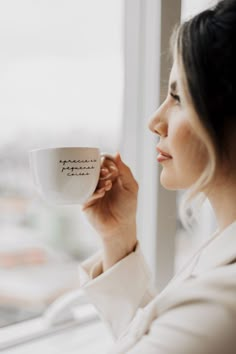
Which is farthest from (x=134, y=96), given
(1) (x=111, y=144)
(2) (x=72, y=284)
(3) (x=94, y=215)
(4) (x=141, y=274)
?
(2) (x=72, y=284)

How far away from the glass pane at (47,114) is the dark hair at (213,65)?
0.54 meters

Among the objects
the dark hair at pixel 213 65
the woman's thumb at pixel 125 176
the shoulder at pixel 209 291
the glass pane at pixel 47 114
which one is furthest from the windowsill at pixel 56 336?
the dark hair at pixel 213 65

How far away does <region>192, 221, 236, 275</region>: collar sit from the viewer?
698mm

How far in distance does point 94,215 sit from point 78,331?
41 centimetres

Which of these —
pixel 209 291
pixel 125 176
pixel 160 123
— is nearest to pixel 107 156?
pixel 125 176

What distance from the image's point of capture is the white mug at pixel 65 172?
2.42 feet

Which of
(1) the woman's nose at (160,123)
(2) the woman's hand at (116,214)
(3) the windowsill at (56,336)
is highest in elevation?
(1) the woman's nose at (160,123)

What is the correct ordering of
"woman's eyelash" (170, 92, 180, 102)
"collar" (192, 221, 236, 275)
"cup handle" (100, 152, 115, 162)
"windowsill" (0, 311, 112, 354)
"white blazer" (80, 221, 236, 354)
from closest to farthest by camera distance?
"white blazer" (80, 221, 236, 354) < "collar" (192, 221, 236, 275) < "woman's eyelash" (170, 92, 180, 102) < "cup handle" (100, 152, 115, 162) < "windowsill" (0, 311, 112, 354)

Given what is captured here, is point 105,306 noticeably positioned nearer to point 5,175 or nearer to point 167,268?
point 167,268

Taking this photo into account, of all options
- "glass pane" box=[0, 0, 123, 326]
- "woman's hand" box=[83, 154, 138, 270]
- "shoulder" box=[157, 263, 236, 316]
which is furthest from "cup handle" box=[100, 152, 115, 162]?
"shoulder" box=[157, 263, 236, 316]

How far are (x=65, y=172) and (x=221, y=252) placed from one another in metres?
0.30

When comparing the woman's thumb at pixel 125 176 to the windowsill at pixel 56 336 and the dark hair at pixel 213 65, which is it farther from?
the windowsill at pixel 56 336

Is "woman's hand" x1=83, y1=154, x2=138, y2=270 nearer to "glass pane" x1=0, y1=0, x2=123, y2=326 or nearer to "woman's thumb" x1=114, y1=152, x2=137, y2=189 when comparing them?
"woman's thumb" x1=114, y1=152, x2=137, y2=189

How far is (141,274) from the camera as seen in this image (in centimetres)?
103
